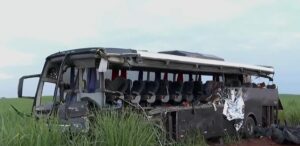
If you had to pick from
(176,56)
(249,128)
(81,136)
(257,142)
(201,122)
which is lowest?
(257,142)

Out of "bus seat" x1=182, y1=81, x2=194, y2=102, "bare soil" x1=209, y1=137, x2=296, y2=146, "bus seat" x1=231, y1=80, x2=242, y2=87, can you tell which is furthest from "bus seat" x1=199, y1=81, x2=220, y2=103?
"bus seat" x1=231, y1=80, x2=242, y2=87

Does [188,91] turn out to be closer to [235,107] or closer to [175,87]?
[175,87]

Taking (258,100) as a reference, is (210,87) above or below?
above

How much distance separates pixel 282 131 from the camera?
1358 centimetres

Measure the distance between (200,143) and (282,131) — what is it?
3.61 m

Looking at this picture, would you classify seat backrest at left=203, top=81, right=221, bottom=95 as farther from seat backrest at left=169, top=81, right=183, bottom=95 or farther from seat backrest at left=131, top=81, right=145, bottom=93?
seat backrest at left=131, top=81, right=145, bottom=93

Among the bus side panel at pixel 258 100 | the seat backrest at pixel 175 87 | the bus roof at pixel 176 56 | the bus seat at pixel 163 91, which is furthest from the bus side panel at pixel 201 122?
the bus side panel at pixel 258 100

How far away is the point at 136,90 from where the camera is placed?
39.2 ft

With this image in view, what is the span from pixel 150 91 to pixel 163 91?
24.0 inches

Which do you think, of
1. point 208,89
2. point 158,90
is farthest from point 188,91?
point 158,90

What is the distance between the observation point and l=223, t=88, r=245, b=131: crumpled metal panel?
1427 centimetres

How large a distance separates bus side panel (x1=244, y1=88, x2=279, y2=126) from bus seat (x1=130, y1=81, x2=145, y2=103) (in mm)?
4436

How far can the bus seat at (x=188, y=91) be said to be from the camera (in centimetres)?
1364

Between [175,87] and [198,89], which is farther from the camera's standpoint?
[198,89]
